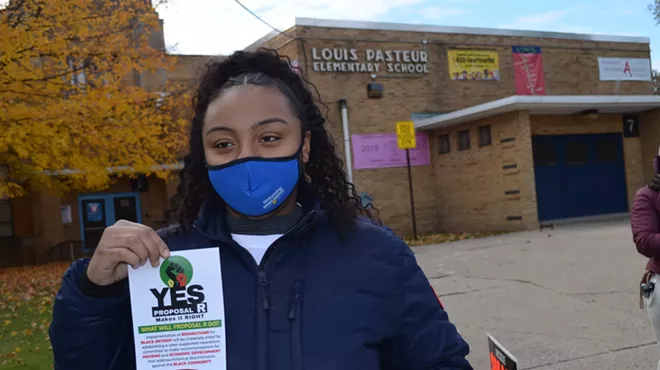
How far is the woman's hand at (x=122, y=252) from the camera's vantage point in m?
1.47

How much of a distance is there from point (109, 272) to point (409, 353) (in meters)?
0.86

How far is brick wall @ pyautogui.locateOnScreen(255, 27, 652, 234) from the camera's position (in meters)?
15.9

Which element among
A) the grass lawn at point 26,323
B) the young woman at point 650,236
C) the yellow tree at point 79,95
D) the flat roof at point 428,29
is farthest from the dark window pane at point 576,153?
the young woman at point 650,236

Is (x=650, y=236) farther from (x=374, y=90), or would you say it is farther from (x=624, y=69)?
(x=624, y=69)

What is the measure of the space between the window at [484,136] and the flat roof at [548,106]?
0.37 m

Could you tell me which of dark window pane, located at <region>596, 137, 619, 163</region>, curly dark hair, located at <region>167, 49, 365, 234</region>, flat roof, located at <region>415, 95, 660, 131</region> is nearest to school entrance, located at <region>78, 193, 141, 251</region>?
flat roof, located at <region>415, 95, 660, 131</region>

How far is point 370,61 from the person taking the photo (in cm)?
1770

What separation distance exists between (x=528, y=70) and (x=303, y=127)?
19838 mm

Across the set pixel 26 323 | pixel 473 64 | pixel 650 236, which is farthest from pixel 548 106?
pixel 26 323

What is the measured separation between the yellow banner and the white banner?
5.00m

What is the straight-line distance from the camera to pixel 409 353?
63.7 inches

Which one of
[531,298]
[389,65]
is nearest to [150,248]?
[531,298]

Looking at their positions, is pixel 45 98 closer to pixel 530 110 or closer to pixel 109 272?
pixel 109 272

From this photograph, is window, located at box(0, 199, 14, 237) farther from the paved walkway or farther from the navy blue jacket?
the navy blue jacket
